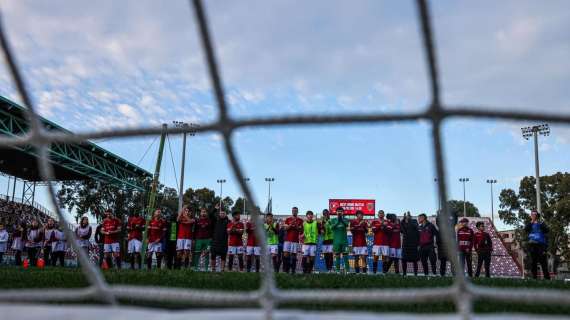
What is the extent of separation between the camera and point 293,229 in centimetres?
1027

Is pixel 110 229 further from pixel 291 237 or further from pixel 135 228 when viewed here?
pixel 291 237

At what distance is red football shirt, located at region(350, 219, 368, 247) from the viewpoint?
10.1 meters

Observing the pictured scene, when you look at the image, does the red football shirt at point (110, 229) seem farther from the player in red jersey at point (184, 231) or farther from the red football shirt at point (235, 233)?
the red football shirt at point (235, 233)

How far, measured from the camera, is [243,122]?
1.55 meters

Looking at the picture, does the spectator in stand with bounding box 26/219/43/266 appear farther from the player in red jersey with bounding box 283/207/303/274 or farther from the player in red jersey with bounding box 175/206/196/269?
the player in red jersey with bounding box 283/207/303/274

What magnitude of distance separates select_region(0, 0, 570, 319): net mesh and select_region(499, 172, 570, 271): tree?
36.7 meters

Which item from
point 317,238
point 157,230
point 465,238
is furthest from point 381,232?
point 157,230

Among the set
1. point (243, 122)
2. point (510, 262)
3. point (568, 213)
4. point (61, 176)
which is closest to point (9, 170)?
point (61, 176)

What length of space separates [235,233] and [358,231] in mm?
2603

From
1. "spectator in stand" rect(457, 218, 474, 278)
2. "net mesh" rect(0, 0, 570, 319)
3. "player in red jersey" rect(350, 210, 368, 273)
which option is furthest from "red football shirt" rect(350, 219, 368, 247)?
"net mesh" rect(0, 0, 570, 319)

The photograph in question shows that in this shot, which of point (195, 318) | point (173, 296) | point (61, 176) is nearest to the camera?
point (195, 318)

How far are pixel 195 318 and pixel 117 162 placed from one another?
85.2 ft

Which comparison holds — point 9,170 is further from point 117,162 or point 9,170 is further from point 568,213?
point 568,213

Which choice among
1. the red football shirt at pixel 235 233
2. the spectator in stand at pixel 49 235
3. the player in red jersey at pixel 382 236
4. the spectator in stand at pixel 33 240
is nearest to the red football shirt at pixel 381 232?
the player in red jersey at pixel 382 236
